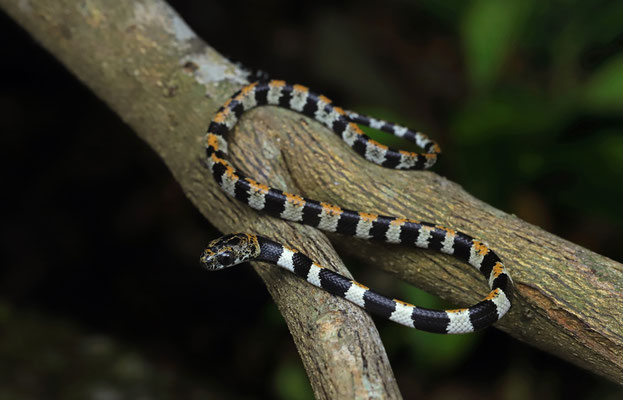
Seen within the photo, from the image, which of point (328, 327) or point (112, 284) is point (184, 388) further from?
point (328, 327)

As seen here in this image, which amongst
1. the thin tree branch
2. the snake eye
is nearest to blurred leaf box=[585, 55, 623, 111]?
the thin tree branch

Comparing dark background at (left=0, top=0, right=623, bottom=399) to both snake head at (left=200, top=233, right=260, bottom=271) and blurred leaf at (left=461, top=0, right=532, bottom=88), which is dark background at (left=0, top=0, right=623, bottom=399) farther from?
snake head at (left=200, top=233, right=260, bottom=271)

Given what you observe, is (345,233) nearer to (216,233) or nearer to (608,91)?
(608,91)

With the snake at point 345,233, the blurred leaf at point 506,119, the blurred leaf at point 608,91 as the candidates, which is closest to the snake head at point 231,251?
the snake at point 345,233

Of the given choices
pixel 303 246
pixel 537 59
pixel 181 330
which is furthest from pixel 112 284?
pixel 537 59

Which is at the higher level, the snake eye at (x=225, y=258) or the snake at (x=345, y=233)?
the snake at (x=345, y=233)

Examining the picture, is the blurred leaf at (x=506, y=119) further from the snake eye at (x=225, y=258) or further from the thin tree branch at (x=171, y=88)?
the snake eye at (x=225, y=258)
